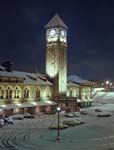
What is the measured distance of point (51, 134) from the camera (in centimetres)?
3859

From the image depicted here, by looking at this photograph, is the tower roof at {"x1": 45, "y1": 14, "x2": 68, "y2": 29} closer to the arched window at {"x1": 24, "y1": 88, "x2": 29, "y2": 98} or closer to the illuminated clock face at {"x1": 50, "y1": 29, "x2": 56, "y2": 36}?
the illuminated clock face at {"x1": 50, "y1": 29, "x2": 56, "y2": 36}

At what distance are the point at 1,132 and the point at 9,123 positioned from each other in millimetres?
8572

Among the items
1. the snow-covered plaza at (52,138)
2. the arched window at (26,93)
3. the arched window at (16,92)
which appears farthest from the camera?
the arched window at (26,93)

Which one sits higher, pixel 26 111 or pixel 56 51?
pixel 56 51

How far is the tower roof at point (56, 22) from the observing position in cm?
8006

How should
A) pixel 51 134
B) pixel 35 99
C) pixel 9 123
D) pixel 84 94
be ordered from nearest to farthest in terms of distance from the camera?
1. pixel 51 134
2. pixel 9 123
3. pixel 35 99
4. pixel 84 94

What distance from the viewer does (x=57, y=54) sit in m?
78.1

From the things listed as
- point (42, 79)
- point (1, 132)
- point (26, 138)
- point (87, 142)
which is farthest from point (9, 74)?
point (87, 142)

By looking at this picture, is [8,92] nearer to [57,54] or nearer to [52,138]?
[57,54]

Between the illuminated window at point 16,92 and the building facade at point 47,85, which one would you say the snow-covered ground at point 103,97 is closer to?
the building facade at point 47,85

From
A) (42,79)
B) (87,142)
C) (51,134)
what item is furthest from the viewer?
(42,79)

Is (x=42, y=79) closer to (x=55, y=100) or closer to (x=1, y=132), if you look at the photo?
(x=55, y=100)

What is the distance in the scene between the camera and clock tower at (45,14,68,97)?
78.1 meters

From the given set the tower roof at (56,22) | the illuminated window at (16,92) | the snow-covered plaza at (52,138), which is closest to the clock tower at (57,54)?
the tower roof at (56,22)
